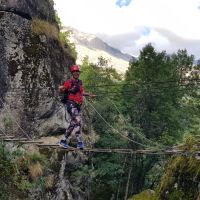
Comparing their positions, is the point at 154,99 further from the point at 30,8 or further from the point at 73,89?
the point at 73,89

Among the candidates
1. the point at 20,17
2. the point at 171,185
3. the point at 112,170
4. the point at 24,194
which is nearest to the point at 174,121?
the point at 112,170

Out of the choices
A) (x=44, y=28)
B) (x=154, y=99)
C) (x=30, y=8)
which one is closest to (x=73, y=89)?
(x=44, y=28)

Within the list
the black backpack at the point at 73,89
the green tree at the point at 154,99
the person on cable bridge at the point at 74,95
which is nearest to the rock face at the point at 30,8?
the green tree at the point at 154,99

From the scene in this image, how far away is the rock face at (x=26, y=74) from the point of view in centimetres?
2280

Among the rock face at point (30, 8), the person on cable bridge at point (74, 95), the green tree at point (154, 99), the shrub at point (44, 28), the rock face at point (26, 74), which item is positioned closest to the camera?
the person on cable bridge at point (74, 95)

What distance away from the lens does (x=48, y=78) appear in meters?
24.4

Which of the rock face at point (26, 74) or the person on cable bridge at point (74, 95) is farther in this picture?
the rock face at point (26, 74)

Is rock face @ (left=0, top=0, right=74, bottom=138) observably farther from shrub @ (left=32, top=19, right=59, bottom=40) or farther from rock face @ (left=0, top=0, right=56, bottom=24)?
shrub @ (left=32, top=19, right=59, bottom=40)

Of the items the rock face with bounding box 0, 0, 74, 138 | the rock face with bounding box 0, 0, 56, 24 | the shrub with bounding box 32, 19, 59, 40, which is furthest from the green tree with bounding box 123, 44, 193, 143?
the rock face with bounding box 0, 0, 74, 138

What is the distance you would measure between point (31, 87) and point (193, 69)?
29306 millimetres

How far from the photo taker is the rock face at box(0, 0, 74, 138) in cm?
2280

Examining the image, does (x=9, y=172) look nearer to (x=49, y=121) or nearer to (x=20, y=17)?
(x=49, y=121)

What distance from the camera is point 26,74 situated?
2358 cm

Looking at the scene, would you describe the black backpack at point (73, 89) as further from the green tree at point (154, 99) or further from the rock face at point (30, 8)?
the green tree at point (154, 99)
